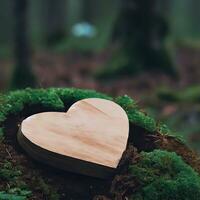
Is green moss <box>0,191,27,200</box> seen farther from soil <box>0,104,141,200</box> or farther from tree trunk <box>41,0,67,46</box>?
tree trunk <box>41,0,67,46</box>

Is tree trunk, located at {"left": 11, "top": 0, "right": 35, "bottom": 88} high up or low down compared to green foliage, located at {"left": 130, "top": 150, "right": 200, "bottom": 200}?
down

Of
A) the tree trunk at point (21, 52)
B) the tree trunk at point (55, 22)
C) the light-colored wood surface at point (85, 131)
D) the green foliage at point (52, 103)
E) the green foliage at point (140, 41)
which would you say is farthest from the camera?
the tree trunk at point (55, 22)

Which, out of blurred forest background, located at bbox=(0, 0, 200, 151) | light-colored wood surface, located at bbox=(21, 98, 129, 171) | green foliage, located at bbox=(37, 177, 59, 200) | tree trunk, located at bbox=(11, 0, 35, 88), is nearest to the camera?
green foliage, located at bbox=(37, 177, 59, 200)

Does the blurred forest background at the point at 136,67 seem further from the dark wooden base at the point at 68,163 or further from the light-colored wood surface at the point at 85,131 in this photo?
the dark wooden base at the point at 68,163

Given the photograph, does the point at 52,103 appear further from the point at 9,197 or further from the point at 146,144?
the point at 9,197

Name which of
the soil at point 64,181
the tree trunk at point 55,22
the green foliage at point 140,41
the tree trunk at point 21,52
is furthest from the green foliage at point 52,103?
the tree trunk at point 55,22

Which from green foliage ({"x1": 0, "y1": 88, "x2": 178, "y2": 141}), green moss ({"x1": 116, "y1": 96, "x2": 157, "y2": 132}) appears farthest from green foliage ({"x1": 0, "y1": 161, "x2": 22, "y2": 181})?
green moss ({"x1": 116, "y1": 96, "x2": 157, "y2": 132})

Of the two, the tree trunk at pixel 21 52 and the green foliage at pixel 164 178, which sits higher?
the green foliage at pixel 164 178

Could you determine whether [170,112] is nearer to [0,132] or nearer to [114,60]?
[114,60]
